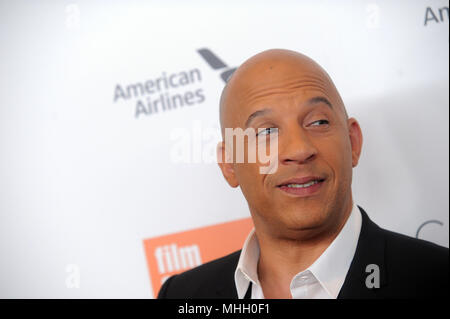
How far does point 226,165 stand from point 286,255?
304mm

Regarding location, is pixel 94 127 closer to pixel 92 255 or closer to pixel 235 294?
pixel 92 255

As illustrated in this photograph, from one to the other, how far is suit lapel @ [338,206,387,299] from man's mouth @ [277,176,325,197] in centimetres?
19

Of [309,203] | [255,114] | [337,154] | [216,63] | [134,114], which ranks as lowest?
[309,203]

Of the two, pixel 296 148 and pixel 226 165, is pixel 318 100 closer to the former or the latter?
pixel 296 148

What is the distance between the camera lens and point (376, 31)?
165 cm

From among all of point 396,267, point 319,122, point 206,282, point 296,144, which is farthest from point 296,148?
point 206,282

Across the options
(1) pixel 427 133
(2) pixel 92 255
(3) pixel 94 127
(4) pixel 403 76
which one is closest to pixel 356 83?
(4) pixel 403 76

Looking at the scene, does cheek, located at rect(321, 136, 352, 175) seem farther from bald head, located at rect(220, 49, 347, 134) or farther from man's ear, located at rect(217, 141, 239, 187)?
man's ear, located at rect(217, 141, 239, 187)

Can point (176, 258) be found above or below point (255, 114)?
below

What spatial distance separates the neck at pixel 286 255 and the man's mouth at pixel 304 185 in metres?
0.12

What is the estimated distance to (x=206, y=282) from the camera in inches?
55.5

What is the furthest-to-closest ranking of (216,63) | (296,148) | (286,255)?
(216,63)
(286,255)
(296,148)

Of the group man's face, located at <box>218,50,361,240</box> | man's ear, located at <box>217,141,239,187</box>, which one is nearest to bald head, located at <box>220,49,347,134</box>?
man's face, located at <box>218,50,361,240</box>
